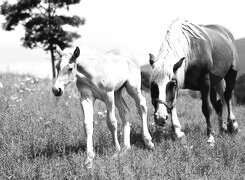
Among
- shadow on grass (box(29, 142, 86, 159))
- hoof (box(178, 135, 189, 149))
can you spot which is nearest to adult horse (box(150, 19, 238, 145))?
hoof (box(178, 135, 189, 149))

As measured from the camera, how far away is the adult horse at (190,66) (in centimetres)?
562

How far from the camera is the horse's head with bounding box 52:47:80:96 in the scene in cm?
485

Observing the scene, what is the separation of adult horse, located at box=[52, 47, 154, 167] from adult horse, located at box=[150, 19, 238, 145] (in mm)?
490

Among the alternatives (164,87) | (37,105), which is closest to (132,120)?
(37,105)

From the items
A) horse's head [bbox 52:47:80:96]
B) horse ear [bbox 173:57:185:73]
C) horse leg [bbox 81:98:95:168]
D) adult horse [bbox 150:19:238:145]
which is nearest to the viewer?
horse's head [bbox 52:47:80:96]

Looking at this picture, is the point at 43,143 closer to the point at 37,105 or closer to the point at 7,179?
the point at 7,179

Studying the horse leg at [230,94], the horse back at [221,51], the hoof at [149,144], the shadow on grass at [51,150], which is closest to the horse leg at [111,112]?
the shadow on grass at [51,150]

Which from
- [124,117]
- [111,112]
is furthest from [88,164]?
[124,117]

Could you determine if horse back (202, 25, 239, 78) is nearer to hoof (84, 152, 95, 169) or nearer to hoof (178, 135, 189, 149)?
hoof (178, 135, 189, 149)

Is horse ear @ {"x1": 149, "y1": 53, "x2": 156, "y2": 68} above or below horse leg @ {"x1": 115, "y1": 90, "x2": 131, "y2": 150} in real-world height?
above

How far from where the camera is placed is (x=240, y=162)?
5609mm

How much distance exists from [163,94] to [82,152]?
1.52 meters

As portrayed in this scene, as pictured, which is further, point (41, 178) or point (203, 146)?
point (203, 146)

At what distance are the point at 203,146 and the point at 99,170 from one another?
238 cm
